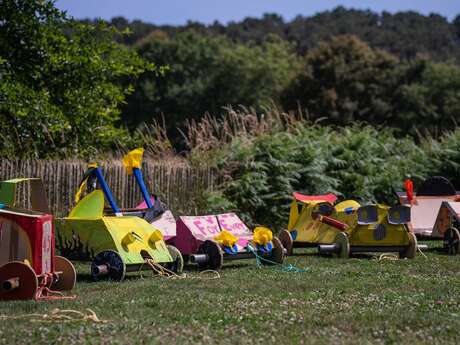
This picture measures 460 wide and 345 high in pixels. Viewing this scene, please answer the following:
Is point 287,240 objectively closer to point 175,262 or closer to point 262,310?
point 175,262

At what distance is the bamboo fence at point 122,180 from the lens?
12898 mm

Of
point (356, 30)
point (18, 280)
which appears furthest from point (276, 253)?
point (356, 30)

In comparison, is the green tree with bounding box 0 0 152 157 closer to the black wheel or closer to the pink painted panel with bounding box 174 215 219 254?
the pink painted panel with bounding box 174 215 219 254

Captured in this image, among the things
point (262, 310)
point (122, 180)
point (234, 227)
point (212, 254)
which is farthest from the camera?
point (122, 180)

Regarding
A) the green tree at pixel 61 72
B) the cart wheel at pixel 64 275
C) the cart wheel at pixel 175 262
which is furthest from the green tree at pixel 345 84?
the cart wheel at pixel 64 275

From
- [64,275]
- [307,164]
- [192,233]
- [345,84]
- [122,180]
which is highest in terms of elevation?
[345,84]

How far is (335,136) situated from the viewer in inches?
713

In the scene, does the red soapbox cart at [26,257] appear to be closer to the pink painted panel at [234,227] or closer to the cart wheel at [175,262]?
the cart wheel at [175,262]

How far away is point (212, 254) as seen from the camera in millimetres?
9797

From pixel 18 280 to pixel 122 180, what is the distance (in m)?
7.52

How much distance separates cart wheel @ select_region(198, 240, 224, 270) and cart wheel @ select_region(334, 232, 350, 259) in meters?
2.23

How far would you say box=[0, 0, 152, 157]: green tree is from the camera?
14180 mm

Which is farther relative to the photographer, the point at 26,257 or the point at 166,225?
the point at 166,225

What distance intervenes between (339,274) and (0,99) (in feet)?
22.1
